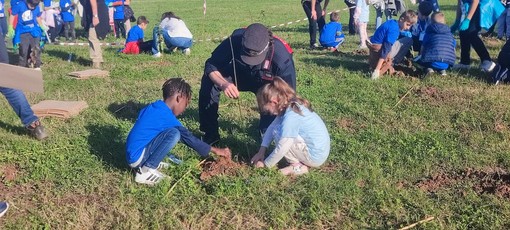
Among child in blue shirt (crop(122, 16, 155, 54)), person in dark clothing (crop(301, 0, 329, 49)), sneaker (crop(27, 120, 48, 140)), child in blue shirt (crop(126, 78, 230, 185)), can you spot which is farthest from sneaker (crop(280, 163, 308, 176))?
child in blue shirt (crop(122, 16, 155, 54))

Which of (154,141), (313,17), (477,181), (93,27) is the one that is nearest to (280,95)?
(154,141)

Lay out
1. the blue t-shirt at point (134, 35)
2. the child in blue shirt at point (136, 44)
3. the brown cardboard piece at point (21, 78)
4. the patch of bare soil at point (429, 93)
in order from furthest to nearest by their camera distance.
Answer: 1. the blue t-shirt at point (134, 35)
2. the child in blue shirt at point (136, 44)
3. the patch of bare soil at point (429, 93)
4. the brown cardboard piece at point (21, 78)

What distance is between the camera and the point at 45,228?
385 cm

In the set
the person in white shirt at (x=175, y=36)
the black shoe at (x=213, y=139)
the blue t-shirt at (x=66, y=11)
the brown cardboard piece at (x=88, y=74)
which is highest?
the black shoe at (x=213, y=139)

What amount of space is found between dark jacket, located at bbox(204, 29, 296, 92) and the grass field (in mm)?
597

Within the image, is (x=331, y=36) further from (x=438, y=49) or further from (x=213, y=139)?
(x=213, y=139)

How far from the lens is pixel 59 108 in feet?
21.8

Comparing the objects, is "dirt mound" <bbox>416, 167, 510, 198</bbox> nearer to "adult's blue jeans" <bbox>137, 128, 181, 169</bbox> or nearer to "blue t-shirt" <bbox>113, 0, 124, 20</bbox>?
"adult's blue jeans" <bbox>137, 128, 181, 169</bbox>

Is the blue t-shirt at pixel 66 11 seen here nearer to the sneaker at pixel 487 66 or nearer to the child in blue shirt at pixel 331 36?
the child in blue shirt at pixel 331 36

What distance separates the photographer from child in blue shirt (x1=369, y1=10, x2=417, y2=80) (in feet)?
26.9

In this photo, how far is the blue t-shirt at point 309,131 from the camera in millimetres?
4520

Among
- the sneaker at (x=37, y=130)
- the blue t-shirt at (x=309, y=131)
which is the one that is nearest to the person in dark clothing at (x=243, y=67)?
the blue t-shirt at (x=309, y=131)

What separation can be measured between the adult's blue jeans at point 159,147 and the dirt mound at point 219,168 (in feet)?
1.31

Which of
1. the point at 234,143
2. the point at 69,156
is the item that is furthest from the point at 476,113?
the point at 69,156
